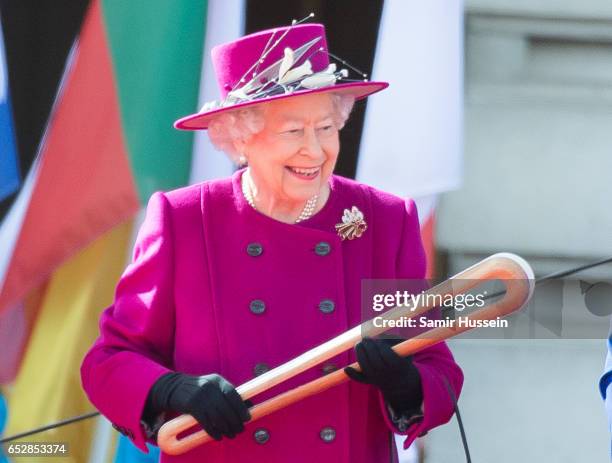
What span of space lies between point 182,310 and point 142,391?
20 cm

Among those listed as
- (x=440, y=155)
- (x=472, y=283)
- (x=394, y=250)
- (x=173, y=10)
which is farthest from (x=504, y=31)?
(x=472, y=283)

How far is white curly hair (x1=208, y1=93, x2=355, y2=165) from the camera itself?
347cm

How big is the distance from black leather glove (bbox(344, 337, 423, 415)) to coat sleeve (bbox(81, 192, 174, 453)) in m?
0.42

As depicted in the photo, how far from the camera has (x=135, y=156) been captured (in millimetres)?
4582

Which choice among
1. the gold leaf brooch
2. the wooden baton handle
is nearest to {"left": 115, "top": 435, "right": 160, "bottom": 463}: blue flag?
the wooden baton handle

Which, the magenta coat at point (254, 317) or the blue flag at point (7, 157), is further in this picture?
the blue flag at point (7, 157)

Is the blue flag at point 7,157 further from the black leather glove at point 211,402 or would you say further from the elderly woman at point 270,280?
the black leather glove at point 211,402

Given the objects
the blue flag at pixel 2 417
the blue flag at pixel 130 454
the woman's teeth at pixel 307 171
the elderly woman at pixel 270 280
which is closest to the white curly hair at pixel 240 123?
the elderly woman at pixel 270 280

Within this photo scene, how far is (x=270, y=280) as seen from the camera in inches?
138

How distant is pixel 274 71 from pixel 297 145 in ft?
0.58

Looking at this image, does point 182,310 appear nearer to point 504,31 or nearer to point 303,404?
point 303,404

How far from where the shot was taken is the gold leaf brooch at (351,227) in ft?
11.6

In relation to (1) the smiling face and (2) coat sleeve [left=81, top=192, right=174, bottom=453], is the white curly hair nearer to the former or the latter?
(1) the smiling face

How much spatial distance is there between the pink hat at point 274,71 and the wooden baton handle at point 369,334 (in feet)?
1.69
